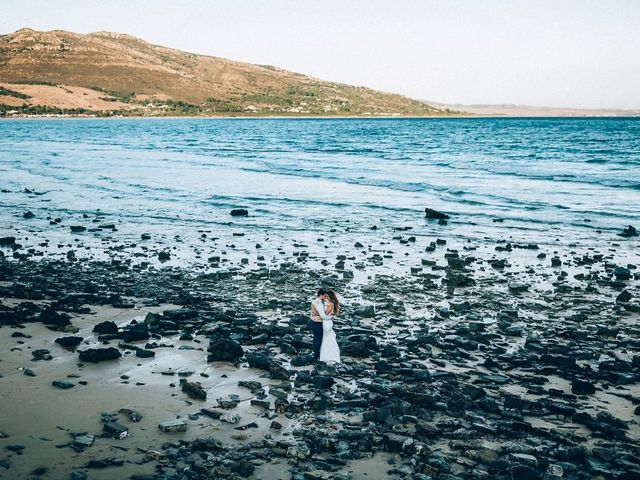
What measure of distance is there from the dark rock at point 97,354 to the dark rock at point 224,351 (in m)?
1.99

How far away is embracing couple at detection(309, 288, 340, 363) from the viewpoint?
1180 centimetres

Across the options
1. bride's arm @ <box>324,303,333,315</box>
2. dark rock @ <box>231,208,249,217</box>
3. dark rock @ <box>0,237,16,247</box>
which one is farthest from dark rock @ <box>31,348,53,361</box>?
dark rock @ <box>231,208,249,217</box>

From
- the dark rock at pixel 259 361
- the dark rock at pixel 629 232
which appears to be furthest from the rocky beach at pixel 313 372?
the dark rock at pixel 629 232

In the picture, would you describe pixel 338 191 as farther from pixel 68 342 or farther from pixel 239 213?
pixel 68 342

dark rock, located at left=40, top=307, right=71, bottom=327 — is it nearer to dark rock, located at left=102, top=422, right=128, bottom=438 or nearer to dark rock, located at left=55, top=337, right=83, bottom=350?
dark rock, located at left=55, top=337, right=83, bottom=350

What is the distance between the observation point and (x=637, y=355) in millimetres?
12211

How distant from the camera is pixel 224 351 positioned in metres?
11.9

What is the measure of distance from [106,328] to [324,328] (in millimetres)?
5173

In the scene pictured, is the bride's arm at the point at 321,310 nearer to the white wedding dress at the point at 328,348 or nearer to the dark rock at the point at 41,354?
the white wedding dress at the point at 328,348

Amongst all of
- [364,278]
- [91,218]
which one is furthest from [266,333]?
[91,218]

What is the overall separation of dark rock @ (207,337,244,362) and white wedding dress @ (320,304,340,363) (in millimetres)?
1773

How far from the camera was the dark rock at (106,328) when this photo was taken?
13.0m

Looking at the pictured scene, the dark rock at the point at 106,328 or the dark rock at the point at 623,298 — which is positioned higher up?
the dark rock at the point at 623,298

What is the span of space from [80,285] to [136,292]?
77.7 inches
